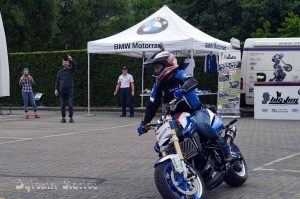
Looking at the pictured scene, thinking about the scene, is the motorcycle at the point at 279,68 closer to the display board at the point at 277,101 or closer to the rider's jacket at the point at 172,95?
the display board at the point at 277,101

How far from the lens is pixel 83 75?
26766 mm

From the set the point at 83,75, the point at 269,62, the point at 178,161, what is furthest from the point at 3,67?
the point at 83,75

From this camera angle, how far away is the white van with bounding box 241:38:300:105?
22.0 metres

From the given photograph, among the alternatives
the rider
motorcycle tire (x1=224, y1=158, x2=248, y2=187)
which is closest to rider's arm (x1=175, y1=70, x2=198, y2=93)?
the rider

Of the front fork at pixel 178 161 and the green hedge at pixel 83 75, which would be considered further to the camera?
the green hedge at pixel 83 75

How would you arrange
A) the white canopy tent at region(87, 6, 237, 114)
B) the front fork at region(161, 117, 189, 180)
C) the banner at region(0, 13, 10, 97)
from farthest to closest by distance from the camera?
the white canopy tent at region(87, 6, 237, 114)
the front fork at region(161, 117, 189, 180)
the banner at region(0, 13, 10, 97)

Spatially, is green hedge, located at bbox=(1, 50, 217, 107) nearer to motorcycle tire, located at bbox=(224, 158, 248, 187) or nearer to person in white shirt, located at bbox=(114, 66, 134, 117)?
person in white shirt, located at bbox=(114, 66, 134, 117)

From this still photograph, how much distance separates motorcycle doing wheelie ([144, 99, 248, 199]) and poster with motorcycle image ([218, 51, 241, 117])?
531 inches

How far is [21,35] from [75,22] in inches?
650

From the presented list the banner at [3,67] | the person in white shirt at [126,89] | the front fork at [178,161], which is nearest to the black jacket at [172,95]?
the front fork at [178,161]

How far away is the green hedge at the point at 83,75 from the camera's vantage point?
83.8 feet

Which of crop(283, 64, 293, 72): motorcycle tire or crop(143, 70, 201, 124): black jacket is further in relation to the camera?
crop(283, 64, 293, 72): motorcycle tire

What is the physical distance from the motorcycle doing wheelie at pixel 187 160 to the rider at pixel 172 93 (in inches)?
4.0

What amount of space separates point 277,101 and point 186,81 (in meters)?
14.3
